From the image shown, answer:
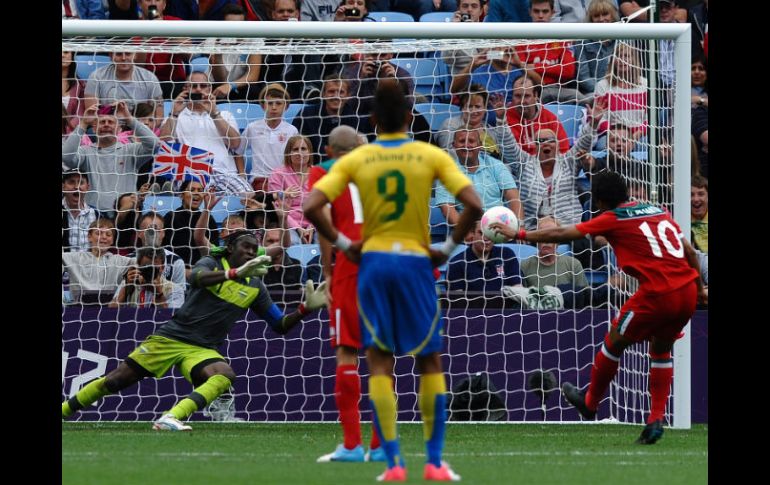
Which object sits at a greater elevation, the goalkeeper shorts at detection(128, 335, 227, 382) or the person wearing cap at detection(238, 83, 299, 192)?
the person wearing cap at detection(238, 83, 299, 192)

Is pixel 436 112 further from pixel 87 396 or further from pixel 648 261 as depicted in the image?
pixel 87 396

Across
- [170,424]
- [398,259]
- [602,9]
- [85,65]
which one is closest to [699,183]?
[602,9]

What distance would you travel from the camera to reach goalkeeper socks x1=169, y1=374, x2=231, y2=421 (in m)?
10.3

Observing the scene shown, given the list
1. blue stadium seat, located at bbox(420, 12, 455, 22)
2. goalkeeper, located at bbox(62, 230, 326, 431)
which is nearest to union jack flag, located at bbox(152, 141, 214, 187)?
goalkeeper, located at bbox(62, 230, 326, 431)

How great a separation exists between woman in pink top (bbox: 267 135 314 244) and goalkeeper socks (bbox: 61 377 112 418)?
2.61 m

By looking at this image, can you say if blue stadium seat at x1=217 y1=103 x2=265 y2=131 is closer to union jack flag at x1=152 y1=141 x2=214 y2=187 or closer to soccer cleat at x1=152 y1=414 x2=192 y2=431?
union jack flag at x1=152 y1=141 x2=214 y2=187

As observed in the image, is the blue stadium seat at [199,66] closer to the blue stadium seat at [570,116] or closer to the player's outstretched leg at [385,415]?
the blue stadium seat at [570,116]

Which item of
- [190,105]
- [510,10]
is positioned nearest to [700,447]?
[190,105]

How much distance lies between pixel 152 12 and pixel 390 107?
26.7 feet

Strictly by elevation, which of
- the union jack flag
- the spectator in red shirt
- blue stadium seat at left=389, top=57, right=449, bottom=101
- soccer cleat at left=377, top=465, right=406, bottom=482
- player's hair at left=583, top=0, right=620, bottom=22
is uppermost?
player's hair at left=583, top=0, right=620, bottom=22

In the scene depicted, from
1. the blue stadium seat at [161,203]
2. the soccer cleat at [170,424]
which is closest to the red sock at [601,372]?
the soccer cleat at [170,424]

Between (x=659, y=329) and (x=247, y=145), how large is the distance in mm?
5118

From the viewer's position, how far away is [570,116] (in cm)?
1327

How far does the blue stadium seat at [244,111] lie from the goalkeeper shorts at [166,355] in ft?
9.86
